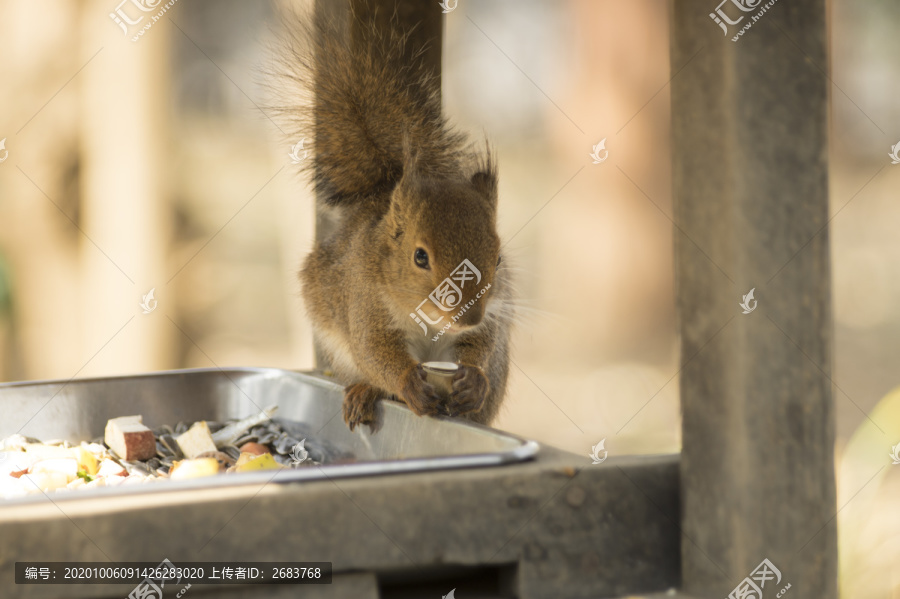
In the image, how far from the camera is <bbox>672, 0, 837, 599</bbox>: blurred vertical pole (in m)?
0.80

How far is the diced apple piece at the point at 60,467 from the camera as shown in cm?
132

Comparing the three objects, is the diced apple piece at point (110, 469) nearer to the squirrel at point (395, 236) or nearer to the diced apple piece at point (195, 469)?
the diced apple piece at point (195, 469)

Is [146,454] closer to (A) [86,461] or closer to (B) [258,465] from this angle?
(A) [86,461]

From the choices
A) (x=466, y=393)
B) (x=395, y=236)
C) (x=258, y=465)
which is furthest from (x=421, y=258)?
(x=258, y=465)

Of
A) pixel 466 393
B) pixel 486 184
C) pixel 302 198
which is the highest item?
pixel 302 198

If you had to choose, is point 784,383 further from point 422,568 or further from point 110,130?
point 110,130

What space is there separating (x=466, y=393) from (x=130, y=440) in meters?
0.59

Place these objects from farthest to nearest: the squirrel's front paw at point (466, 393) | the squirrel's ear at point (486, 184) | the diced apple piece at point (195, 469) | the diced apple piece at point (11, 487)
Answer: the squirrel's ear at point (486, 184)
the squirrel's front paw at point (466, 393)
the diced apple piece at point (195, 469)
the diced apple piece at point (11, 487)

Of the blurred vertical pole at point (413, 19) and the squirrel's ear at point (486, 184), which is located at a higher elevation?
the blurred vertical pole at point (413, 19)

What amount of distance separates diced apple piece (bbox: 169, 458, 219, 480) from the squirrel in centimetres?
24

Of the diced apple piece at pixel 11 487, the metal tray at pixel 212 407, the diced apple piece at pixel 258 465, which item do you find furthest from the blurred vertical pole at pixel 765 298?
the diced apple piece at pixel 11 487

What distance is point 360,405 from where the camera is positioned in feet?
4.77

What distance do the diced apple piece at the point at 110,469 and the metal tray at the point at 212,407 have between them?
0.24 meters
